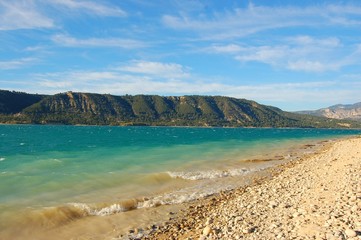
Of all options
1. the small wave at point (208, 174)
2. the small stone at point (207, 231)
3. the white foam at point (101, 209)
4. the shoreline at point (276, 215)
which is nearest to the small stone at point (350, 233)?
the shoreline at point (276, 215)

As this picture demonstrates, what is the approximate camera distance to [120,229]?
16.1 meters

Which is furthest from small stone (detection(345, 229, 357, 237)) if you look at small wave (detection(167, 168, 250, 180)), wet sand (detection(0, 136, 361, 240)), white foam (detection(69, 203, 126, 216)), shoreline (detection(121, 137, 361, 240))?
small wave (detection(167, 168, 250, 180))

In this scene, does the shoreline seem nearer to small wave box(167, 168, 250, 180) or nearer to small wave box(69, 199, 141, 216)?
small wave box(69, 199, 141, 216)

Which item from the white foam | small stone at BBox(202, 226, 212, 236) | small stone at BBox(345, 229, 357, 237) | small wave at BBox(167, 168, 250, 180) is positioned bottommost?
small wave at BBox(167, 168, 250, 180)

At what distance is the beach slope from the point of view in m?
11.8

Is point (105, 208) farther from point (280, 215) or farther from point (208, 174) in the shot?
point (208, 174)

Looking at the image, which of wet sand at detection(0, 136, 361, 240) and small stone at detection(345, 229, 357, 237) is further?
wet sand at detection(0, 136, 361, 240)

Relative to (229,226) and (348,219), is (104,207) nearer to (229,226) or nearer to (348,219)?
(229,226)

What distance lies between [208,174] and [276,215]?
58.1 feet

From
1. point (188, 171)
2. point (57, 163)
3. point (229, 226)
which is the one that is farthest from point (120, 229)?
point (57, 163)

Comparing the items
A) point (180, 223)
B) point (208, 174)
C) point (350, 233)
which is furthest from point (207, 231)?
point (208, 174)

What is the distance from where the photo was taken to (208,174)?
32031 millimetres

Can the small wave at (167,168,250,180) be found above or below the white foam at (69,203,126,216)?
below

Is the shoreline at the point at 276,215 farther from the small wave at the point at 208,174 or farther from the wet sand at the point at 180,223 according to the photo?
the small wave at the point at 208,174
